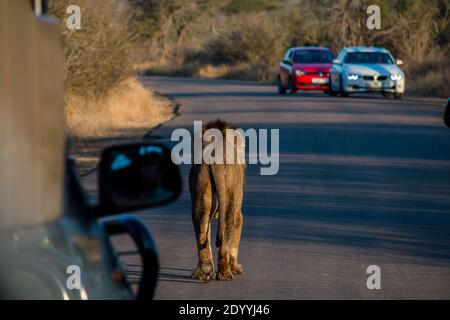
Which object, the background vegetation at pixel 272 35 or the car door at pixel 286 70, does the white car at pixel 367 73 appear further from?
the background vegetation at pixel 272 35

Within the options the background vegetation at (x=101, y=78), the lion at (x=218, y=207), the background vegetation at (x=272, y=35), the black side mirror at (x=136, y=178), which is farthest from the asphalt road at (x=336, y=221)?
the background vegetation at (x=272, y=35)

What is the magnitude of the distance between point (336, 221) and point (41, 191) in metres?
8.22

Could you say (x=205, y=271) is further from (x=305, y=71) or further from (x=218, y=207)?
(x=305, y=71)

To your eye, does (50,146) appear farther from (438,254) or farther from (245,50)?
(245,50)

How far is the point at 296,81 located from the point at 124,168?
2980 centimetres

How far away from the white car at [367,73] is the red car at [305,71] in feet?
5.31

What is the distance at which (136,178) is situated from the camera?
10.2ft

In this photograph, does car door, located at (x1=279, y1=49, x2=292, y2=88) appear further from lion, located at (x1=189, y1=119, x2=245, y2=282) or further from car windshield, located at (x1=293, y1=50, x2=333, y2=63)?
lion, located at (x1=189, y1=119, x2=245, y2=282)

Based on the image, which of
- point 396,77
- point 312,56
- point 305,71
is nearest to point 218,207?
point 396,77

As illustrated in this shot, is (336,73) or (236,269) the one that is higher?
(236,269)

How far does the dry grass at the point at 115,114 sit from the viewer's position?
21.3 m

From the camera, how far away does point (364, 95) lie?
32344 millimetres

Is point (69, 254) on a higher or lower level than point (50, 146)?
lower
